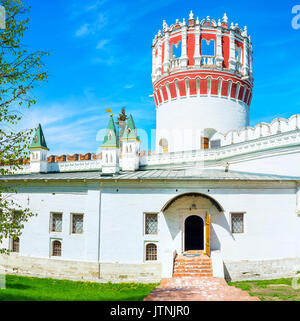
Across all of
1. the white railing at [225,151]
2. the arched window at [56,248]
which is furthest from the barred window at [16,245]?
the white railing at [225,151]

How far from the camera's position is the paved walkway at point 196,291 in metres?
12.0

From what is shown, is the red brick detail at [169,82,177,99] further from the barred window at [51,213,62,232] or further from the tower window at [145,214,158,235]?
the barred window at [51,213,62,232]

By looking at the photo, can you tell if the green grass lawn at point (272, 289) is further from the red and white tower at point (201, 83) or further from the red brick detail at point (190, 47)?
the red brick detail at point (190, 47)

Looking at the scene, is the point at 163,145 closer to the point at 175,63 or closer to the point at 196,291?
the point at 175,63

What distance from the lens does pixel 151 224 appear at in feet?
58.6

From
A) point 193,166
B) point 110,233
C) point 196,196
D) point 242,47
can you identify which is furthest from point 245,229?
point 242,47

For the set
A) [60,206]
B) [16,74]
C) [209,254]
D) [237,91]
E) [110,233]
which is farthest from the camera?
[237,91]

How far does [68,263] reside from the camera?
1841cm

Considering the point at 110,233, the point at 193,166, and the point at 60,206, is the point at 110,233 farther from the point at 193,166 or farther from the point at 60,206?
the point at 193,166

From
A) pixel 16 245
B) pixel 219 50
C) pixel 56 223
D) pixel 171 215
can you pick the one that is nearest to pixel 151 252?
pixel 171 215

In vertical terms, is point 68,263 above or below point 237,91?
below

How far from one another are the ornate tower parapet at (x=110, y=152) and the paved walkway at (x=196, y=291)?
8213 mm

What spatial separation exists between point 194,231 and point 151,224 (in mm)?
4240

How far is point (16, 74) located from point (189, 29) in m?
20.8
